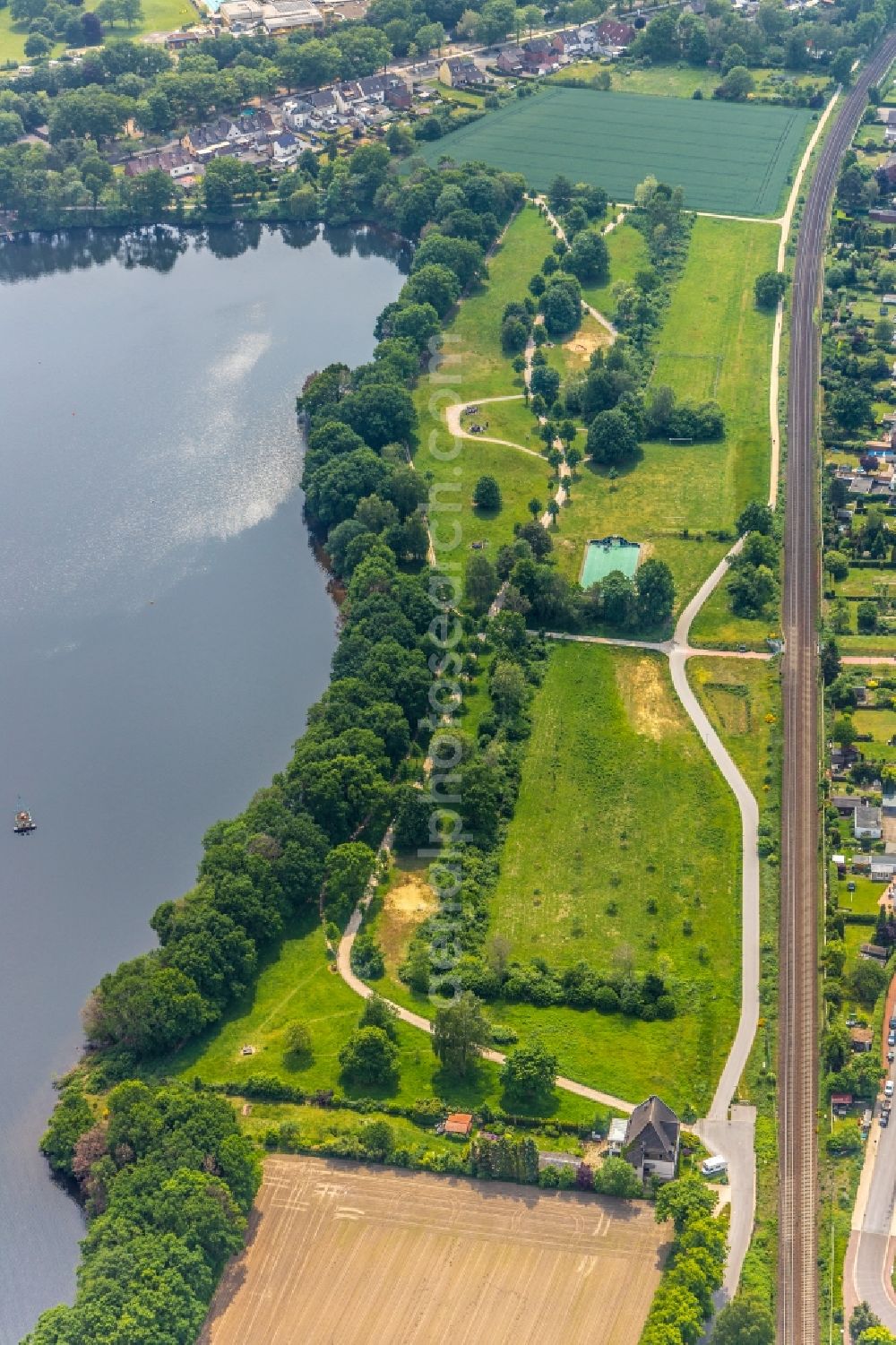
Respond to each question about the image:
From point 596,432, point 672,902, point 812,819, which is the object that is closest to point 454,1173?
point 672,902

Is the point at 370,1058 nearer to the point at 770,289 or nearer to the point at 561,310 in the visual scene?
the point at 561,310

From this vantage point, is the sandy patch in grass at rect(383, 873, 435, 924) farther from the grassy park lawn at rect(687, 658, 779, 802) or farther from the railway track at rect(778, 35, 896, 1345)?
the grassy park lawn at rect(687, 658, 779, 802)

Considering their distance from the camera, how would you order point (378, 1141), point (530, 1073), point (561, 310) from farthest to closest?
point (561, 310), point (530, 1073), point (378, 1141)

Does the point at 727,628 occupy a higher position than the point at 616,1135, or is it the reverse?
the point at 727,628

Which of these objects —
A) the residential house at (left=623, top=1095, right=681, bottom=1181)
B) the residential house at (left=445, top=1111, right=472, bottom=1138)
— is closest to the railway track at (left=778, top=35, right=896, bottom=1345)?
the residential house at (left=623, top=1095, right=681, bottom=1181)

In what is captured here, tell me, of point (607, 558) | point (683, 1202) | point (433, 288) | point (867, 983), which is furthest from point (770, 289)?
point (683, 1202)

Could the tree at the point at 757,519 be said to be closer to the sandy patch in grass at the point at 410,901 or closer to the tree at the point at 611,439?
the tree at the point at 611,439
